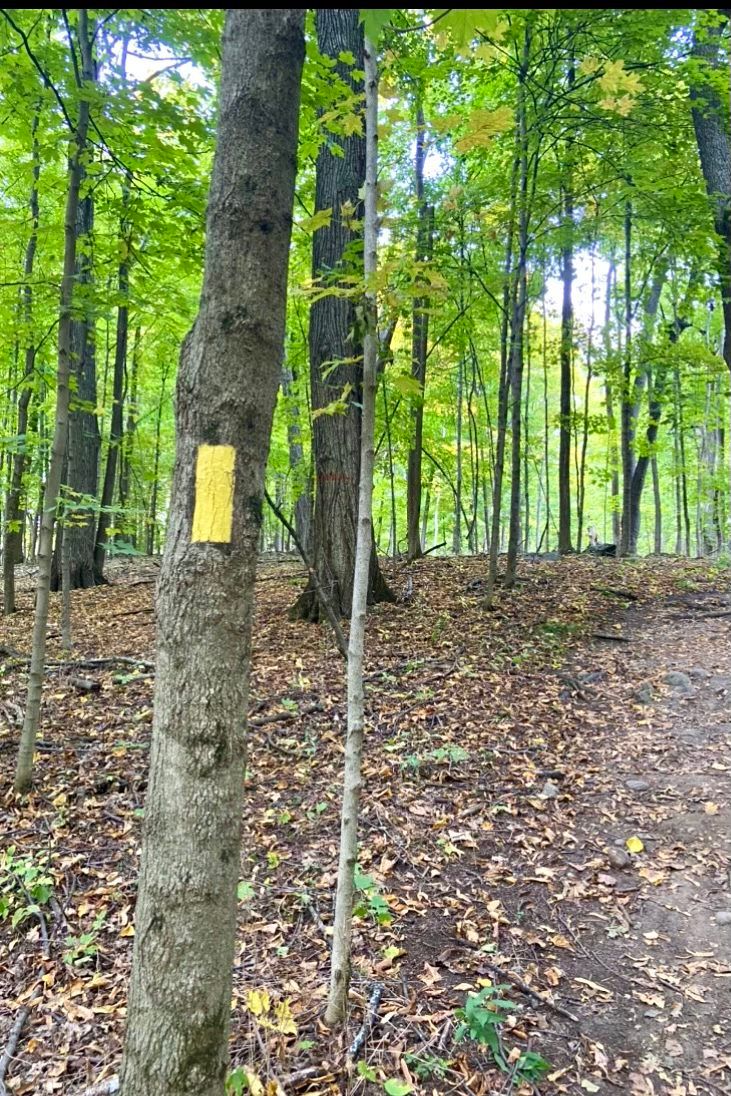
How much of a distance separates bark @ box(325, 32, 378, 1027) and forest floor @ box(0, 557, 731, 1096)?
276 millimetres

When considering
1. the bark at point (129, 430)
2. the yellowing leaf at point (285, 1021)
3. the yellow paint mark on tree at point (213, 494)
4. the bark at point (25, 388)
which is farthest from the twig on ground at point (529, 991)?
the bark at point (129, 430)

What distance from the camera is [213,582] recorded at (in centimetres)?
161

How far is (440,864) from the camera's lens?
10.7 feet

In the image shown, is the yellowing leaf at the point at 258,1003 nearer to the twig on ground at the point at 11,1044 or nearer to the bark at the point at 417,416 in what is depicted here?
the twig on ground at the point at 11,1044

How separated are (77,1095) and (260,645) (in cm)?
408

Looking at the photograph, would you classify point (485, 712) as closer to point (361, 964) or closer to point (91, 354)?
point (361, 964)

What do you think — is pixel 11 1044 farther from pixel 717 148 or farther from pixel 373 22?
pixel 717 148

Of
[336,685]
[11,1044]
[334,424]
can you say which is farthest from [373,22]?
[334,424]

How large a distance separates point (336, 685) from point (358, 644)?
2.92 metres

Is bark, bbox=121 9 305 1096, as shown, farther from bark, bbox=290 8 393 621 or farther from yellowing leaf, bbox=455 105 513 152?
bark, bbox=290 8 393 621

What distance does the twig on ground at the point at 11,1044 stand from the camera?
6.99 ft

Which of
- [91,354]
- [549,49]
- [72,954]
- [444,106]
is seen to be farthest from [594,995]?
[444,106]

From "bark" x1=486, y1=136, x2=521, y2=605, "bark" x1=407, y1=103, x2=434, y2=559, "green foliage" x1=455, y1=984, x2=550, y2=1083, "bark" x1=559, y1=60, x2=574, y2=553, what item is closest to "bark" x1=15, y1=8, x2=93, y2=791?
"green foliage" x1=455, y1=984, x2=550, y2=1083

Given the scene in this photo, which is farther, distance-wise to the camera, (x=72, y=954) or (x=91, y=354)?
(x=91, y=354)
